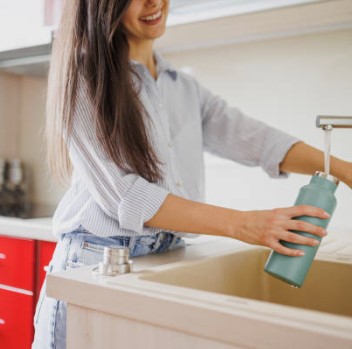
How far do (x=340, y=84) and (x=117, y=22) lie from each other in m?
0.92

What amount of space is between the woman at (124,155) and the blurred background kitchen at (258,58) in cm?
45

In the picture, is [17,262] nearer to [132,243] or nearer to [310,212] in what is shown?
[132,243]

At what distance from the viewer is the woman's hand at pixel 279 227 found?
2.32 ft

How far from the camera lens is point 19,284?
5.32 ft

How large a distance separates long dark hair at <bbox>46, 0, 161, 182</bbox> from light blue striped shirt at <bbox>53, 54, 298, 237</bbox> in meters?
0.02

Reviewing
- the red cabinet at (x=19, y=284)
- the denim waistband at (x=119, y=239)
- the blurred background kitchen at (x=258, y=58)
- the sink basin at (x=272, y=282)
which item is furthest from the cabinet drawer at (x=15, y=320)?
the sink basin at (x=272, y=282)

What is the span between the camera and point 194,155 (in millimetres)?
1161

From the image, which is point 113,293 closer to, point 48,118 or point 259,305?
point 259,305

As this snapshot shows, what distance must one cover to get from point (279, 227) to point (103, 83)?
0.41m

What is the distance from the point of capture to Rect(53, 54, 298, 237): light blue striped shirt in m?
0.87

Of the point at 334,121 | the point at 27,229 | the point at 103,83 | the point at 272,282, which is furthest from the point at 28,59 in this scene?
the point at 334,121

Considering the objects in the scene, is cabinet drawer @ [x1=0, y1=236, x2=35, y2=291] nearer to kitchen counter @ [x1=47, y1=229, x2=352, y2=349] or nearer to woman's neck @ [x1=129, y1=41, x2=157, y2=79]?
woman's neck @ [x1=129, y1=41, x2=157, y2=79]

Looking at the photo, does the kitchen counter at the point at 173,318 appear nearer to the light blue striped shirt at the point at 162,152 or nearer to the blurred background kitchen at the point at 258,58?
the light blue striped shirt at the point at 162,152

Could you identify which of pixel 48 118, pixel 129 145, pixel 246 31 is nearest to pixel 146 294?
pixel 129 145
